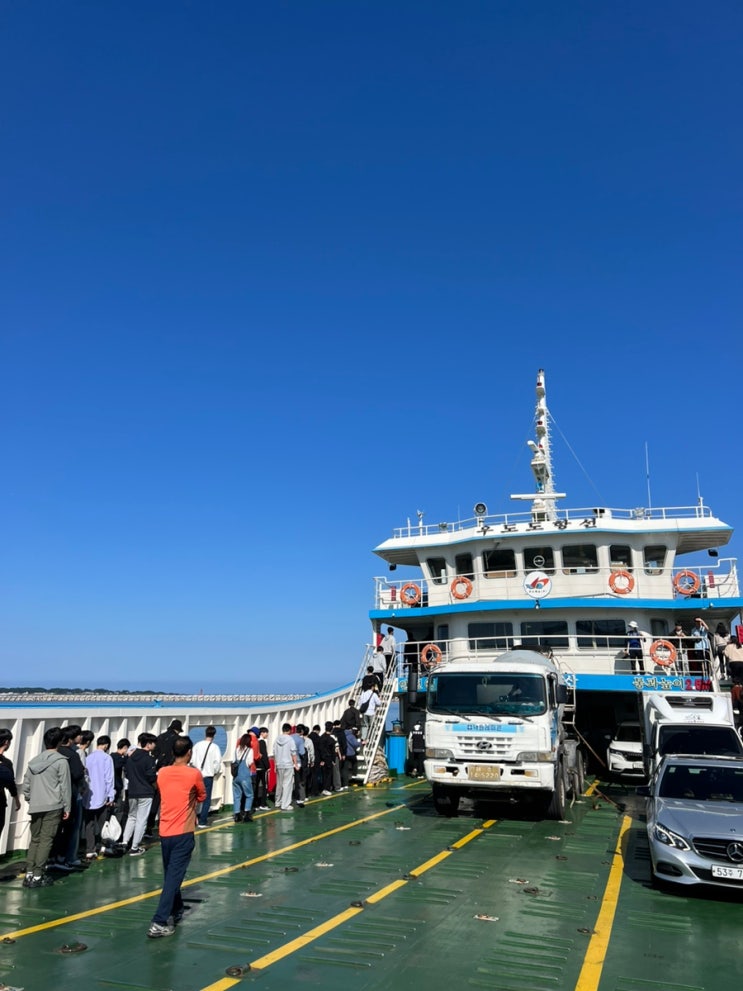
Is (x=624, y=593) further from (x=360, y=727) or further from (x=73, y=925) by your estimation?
(x=73, y=925)

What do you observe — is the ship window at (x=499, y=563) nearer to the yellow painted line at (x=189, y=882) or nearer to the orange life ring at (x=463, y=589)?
the orange life ring at (x=463, y=589)

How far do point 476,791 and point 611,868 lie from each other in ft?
11.9

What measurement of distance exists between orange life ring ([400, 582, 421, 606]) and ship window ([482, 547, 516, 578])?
2304 millimetres

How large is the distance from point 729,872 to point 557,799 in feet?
17.4

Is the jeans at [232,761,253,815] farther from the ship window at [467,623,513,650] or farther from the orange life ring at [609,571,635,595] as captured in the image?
the orange life ring at [609,571,635,595]

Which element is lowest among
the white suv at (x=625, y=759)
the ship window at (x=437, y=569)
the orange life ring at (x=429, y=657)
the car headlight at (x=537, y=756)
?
the white suv at (x=625, y=759)

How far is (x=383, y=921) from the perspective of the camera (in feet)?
22.2

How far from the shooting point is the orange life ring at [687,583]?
20984 mm

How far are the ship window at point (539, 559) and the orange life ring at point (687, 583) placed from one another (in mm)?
3760

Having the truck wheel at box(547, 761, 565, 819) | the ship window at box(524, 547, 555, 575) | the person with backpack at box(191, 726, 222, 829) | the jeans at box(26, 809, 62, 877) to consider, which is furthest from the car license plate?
the ship window at box(524, 547, 555, 575)

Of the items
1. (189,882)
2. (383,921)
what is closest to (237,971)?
(383,921)

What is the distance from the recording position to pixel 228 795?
13.8 m

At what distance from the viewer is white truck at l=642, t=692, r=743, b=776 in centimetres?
1309

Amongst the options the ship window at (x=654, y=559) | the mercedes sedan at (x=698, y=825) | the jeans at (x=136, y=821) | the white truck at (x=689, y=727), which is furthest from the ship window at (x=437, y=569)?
the jeans at (x=136, y=821)
